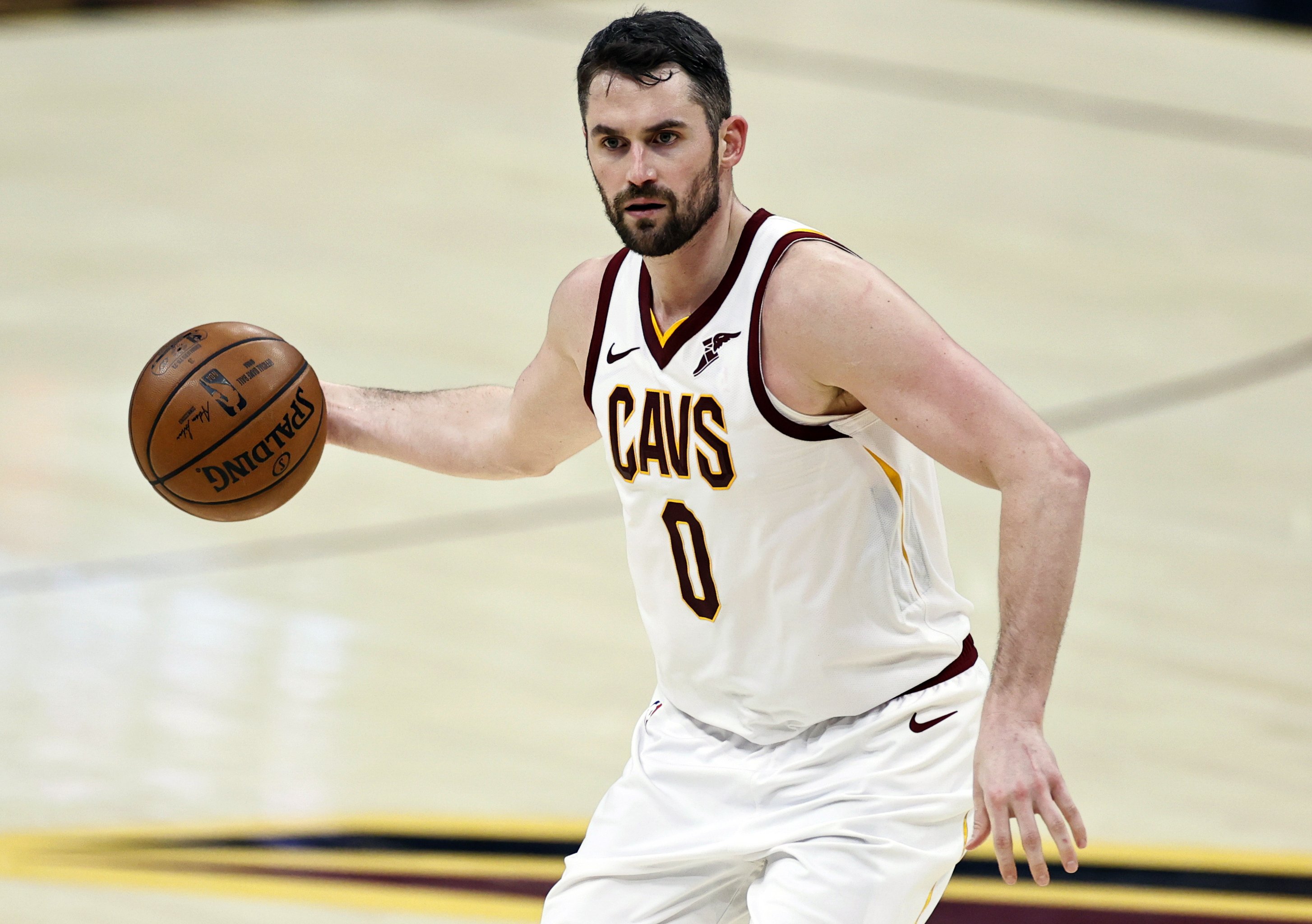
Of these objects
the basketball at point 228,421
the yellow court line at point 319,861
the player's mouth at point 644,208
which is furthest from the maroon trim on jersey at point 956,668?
the yellow court line at point 319,861

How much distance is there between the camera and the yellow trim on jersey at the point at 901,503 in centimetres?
322

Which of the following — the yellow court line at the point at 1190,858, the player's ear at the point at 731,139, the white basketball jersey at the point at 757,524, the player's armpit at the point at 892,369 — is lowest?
the yellow court line at the point at 1190,858

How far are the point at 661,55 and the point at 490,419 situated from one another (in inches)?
42.5

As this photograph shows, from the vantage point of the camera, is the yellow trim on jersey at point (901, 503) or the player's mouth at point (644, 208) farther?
the yellow trim on jersey at point (901, 503)

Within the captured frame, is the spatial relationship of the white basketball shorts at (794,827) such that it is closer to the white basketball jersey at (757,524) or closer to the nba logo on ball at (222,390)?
the white basketball jersey at (757,524)

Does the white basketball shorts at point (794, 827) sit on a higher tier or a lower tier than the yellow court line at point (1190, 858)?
higher

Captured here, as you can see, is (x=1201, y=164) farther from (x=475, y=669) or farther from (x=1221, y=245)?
(x=475, y=669)

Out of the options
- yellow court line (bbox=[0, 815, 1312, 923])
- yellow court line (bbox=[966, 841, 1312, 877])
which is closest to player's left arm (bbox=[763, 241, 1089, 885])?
yellow court line (bbox=[0, 815, 1312, 923])

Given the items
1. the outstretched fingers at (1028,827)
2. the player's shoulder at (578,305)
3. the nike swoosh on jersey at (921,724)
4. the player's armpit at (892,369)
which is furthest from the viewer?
the player's shoulder at (578,305)

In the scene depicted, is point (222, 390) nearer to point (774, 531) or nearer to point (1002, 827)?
point (774, 531)

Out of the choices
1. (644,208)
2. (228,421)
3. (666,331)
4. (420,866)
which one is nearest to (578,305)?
(666,331)

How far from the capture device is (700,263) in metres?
3.26

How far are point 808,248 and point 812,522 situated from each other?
47cm

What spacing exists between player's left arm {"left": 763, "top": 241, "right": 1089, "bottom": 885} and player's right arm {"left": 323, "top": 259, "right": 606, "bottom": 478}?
651 millimetres
